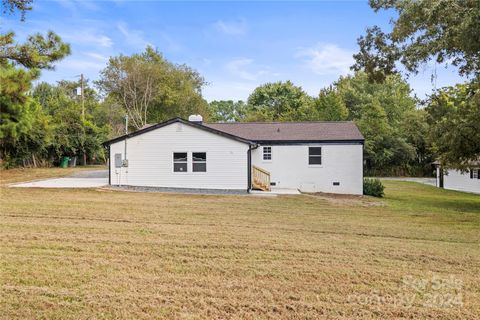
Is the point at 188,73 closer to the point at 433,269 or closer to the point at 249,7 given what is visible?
the point at 249,7

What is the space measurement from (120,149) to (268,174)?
7.35 m

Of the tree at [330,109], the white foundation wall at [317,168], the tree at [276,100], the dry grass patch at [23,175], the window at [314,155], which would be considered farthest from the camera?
the tree at [276,100]

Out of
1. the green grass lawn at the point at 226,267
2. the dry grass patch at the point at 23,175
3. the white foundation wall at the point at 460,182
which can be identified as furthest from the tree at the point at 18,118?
the white foundation wall at the point at 460,182

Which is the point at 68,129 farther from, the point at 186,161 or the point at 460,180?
the point at 460,180

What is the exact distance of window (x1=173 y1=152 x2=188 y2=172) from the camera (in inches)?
685

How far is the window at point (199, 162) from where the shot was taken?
17328 millimetres

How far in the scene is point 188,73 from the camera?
45.5 m

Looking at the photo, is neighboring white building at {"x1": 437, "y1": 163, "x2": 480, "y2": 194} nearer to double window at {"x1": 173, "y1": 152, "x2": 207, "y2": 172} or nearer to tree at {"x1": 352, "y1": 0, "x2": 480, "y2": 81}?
tree at {"x1": 352, "y1": 0, "x2": 480, "y2": 81}

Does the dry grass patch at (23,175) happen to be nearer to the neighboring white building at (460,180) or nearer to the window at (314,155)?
the window at (314,155)

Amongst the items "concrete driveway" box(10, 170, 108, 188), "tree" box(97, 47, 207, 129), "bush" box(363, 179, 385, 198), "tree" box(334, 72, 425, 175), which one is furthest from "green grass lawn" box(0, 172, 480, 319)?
"tree" box(97, 47, 207, 129)

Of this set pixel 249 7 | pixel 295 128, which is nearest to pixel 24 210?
pixel 249 7

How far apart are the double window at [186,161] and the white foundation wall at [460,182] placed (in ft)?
67.4

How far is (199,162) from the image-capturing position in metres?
17.4

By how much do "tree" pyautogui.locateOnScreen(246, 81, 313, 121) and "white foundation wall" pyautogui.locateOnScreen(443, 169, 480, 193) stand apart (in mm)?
18487
